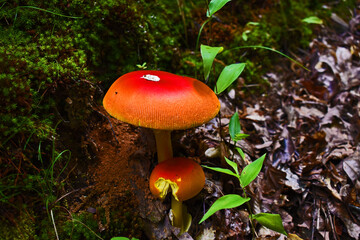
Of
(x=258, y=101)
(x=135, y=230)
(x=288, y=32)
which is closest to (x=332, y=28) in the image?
(x=288, y=32)

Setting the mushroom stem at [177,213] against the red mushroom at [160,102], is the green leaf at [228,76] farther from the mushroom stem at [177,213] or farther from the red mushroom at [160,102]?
the mushroom stem at [177,213]

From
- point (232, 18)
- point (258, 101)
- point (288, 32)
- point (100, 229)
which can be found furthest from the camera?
point (288, 32)

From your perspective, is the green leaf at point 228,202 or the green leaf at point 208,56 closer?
the green leaf at point 228,202

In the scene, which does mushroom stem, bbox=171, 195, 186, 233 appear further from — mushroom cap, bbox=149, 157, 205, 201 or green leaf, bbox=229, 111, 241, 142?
green leaf, bbox=229, 111, 241, 142

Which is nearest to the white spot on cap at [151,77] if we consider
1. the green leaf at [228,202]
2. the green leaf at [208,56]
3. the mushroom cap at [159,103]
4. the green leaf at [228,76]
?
the mushroom cap at [159,103]

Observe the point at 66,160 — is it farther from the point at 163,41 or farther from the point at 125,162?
the point at 163,41

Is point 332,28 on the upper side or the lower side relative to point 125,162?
upper

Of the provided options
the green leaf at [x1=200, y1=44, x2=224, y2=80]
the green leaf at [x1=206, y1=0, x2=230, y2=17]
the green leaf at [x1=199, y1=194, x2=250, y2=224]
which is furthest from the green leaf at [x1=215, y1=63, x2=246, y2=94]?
the green leaf at [x1=199, y1=194, x2=250, y2=224]
